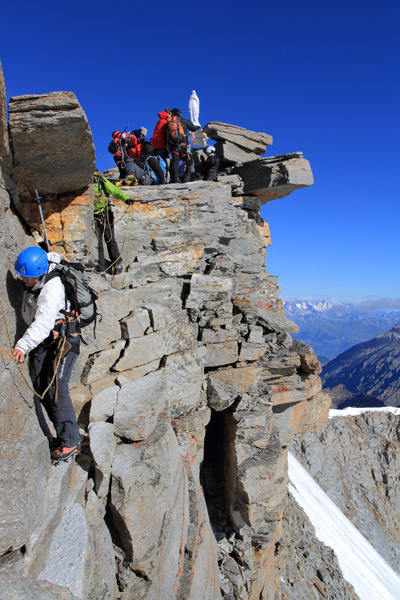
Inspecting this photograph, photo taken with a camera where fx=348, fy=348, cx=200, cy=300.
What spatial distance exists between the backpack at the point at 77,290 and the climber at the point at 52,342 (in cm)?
13

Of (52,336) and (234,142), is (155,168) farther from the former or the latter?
(52,336)

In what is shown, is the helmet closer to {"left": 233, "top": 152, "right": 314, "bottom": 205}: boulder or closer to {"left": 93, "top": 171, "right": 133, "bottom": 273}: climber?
{"left": 93, "top": 171, "right": 133, "bottom": 273}: climber

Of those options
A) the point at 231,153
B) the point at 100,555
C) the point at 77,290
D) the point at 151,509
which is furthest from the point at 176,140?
the point at 100,555

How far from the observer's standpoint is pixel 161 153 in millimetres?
15273

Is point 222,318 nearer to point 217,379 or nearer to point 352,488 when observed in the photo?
point 217,379

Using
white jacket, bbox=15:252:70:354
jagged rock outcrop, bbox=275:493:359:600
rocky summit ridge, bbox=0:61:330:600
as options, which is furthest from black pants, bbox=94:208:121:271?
jagged rock outcrop, bbox=275:493:359:600

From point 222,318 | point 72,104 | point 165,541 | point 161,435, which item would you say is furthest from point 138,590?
point 72,104

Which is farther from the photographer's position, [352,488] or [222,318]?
[352,488]

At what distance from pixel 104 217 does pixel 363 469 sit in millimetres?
28316

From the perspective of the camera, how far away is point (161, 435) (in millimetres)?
7484

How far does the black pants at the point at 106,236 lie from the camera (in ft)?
37.9

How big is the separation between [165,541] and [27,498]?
11.3 ft

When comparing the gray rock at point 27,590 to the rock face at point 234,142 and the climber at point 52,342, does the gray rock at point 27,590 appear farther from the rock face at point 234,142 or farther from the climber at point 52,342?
the rock face at point 234,142

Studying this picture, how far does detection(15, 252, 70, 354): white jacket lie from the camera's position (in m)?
5.79
